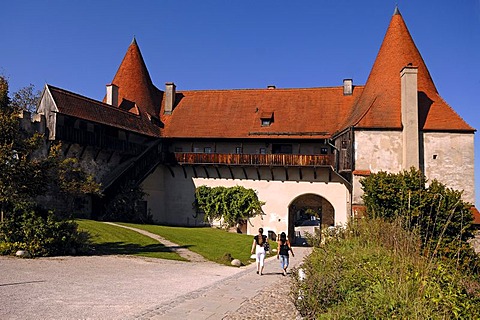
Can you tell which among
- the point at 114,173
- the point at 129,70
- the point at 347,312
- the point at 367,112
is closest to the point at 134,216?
the point at 114,173

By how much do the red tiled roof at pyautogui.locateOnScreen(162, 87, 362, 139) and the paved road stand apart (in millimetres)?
17139

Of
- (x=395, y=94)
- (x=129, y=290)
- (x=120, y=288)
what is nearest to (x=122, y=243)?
(x=120, y=288)

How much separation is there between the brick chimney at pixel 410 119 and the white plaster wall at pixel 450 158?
3.64ft

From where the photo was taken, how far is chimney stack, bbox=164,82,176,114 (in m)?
37.5

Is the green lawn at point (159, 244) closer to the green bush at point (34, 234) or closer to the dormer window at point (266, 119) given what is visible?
the green bush at point (34, 234)

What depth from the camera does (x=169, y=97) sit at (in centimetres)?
3775

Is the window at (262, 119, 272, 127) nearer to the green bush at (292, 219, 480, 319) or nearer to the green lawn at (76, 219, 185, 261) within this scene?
the green lawn at (76, 219, 185, 261)

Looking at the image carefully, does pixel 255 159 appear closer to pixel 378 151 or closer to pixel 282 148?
pixel 282 148

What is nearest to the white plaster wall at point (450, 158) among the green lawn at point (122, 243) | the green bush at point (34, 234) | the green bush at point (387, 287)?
the green lawn at point (122, 243)

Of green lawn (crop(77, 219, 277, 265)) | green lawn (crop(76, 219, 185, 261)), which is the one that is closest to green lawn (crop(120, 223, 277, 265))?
green lawn (crop(77, 219, 277, 265))

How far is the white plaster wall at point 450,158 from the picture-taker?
27.2 meters

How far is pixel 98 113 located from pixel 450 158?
20.6m

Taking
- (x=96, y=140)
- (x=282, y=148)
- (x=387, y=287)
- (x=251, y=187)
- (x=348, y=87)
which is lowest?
(x=387, y=287)

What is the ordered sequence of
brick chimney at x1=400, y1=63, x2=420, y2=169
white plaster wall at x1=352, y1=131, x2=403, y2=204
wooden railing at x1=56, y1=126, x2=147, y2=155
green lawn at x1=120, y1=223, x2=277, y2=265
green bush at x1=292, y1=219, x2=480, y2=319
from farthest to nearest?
white plaster wall at x1=352, y1=131, x2=403, y2=204 < wooden railing at x1=56, y1=126, x2=147, y2=155 < brick chimney at x1=400, y1=63, x2=420, y2=169 < green lawn at x1=120, y1=223, x2=277, y2=265 < green bush at x1=292, y1=219, x2=480, y2=319
